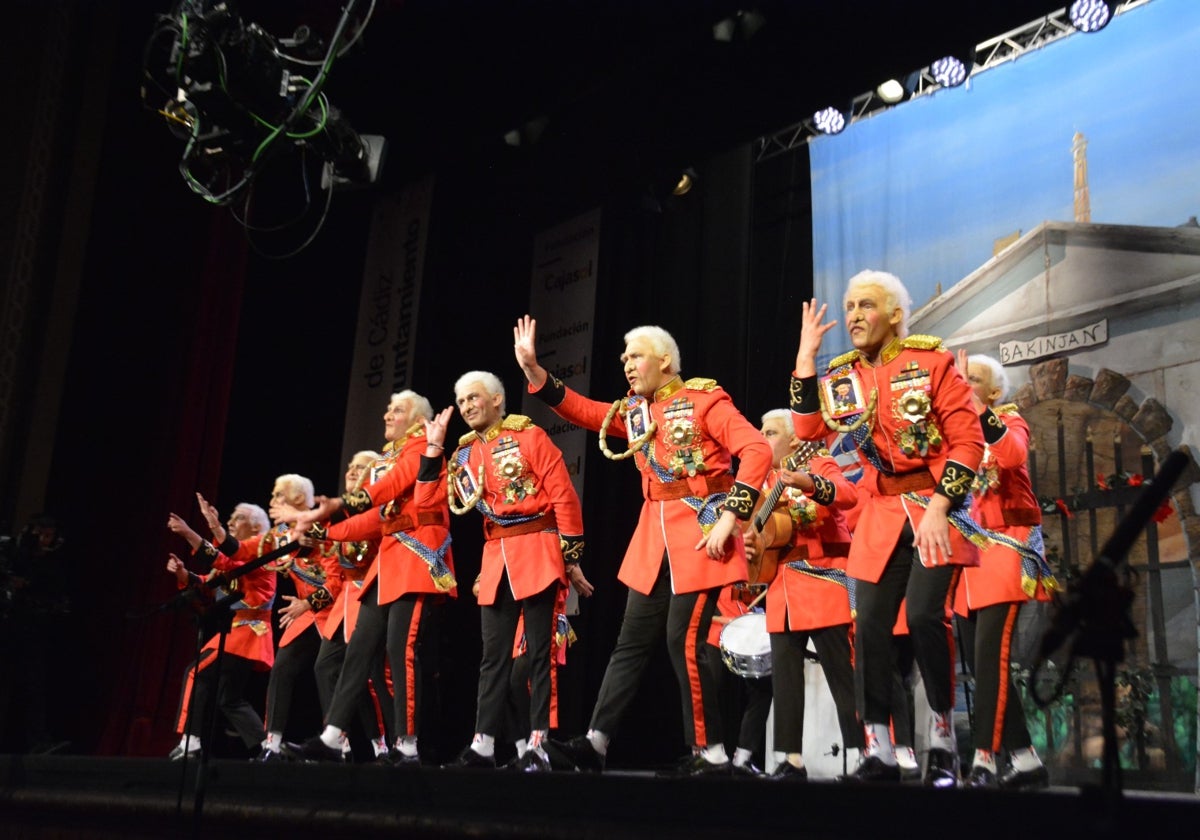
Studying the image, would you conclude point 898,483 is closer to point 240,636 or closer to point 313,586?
point 313,586

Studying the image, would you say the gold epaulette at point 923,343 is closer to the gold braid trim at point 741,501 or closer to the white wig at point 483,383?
the gold braid trim at point 741,501

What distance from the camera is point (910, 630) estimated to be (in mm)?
3854

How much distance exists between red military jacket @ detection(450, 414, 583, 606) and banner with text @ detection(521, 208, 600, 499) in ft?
10.0

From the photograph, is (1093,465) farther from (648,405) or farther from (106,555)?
(106,555)

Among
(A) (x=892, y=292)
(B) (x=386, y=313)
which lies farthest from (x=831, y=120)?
(B) (x=386, y=313)

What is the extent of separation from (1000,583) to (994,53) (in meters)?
Result: 3.96

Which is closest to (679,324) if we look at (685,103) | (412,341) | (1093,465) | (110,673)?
(685,103)

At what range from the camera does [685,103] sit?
25.8 feet

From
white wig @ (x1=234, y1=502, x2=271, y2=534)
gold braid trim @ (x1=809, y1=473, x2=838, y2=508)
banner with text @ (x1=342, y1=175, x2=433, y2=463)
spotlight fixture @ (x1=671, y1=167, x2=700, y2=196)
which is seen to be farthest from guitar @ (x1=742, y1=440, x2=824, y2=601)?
banner with text @ (x1=342, y1=175, x2=433, y2=463)

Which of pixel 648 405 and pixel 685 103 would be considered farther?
pixel 685 103

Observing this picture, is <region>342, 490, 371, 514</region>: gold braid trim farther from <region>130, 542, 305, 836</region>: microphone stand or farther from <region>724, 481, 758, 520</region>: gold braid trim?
<region>724, 481, 758, 520</region>: gold braid trim

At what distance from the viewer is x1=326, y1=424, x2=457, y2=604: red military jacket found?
5.55 metres

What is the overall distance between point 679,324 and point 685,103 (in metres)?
1.51

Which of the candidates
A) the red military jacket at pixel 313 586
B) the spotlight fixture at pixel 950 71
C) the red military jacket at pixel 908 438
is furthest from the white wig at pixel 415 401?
the spotlight fixture at pixel 950 71
